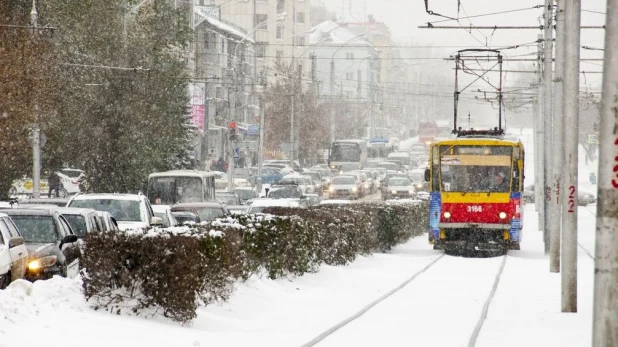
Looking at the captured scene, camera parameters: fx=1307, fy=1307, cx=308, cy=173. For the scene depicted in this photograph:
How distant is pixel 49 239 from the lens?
829 inches

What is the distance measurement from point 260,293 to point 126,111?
81.7 feet

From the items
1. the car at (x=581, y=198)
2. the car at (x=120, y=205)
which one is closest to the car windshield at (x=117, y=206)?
the car at (x=120, y=205)

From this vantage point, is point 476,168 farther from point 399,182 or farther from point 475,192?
point 399,182

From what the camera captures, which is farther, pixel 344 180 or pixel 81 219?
pixel 344 180

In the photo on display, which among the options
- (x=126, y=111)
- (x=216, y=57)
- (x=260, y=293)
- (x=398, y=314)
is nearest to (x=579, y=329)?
(x=398, y=314)

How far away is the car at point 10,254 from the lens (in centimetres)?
1770

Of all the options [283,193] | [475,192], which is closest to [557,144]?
[475,192]

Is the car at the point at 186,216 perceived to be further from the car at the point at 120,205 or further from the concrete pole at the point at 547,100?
the concrete pole at the point at 547,100

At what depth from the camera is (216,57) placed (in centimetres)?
11262

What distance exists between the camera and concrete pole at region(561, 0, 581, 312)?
63.1ft

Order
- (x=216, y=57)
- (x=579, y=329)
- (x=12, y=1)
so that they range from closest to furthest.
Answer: (x=579, y=329), (x=12, y=1), (x=216, y=57)

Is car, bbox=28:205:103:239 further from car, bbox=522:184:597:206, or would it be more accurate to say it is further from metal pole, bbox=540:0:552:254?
car, bbox=522:184:597:206

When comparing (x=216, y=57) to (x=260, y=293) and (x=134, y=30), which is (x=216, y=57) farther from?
(x=260, y=293)

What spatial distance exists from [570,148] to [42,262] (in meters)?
8.10
